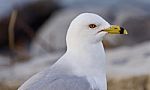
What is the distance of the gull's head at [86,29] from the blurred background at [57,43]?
57.8 inches

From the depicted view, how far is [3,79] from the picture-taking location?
22.6 ft

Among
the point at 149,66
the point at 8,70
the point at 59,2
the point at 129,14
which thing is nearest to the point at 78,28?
the point at 149,66

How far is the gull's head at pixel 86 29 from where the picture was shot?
482 cm

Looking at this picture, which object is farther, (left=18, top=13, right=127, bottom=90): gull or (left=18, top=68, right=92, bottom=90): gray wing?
(left=18, top=13, right=127, bottom=90): gull

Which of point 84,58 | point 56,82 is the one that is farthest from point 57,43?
point 56,82

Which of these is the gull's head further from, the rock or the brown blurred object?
the brown blurred object

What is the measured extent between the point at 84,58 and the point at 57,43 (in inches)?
210

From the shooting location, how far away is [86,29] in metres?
4.83

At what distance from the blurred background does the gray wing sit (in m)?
1.60

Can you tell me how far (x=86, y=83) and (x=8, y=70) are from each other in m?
2.86

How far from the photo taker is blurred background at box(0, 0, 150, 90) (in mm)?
6498

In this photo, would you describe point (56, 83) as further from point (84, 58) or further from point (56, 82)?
point (84, 58)

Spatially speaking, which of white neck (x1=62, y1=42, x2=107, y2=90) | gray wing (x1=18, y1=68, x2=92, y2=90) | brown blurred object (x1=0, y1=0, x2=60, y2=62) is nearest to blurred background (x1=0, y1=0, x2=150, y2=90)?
brown blurred object (x1=0, y1=0, x2=60, y2=62)

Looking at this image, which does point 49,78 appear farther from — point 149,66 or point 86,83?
point 149,66
